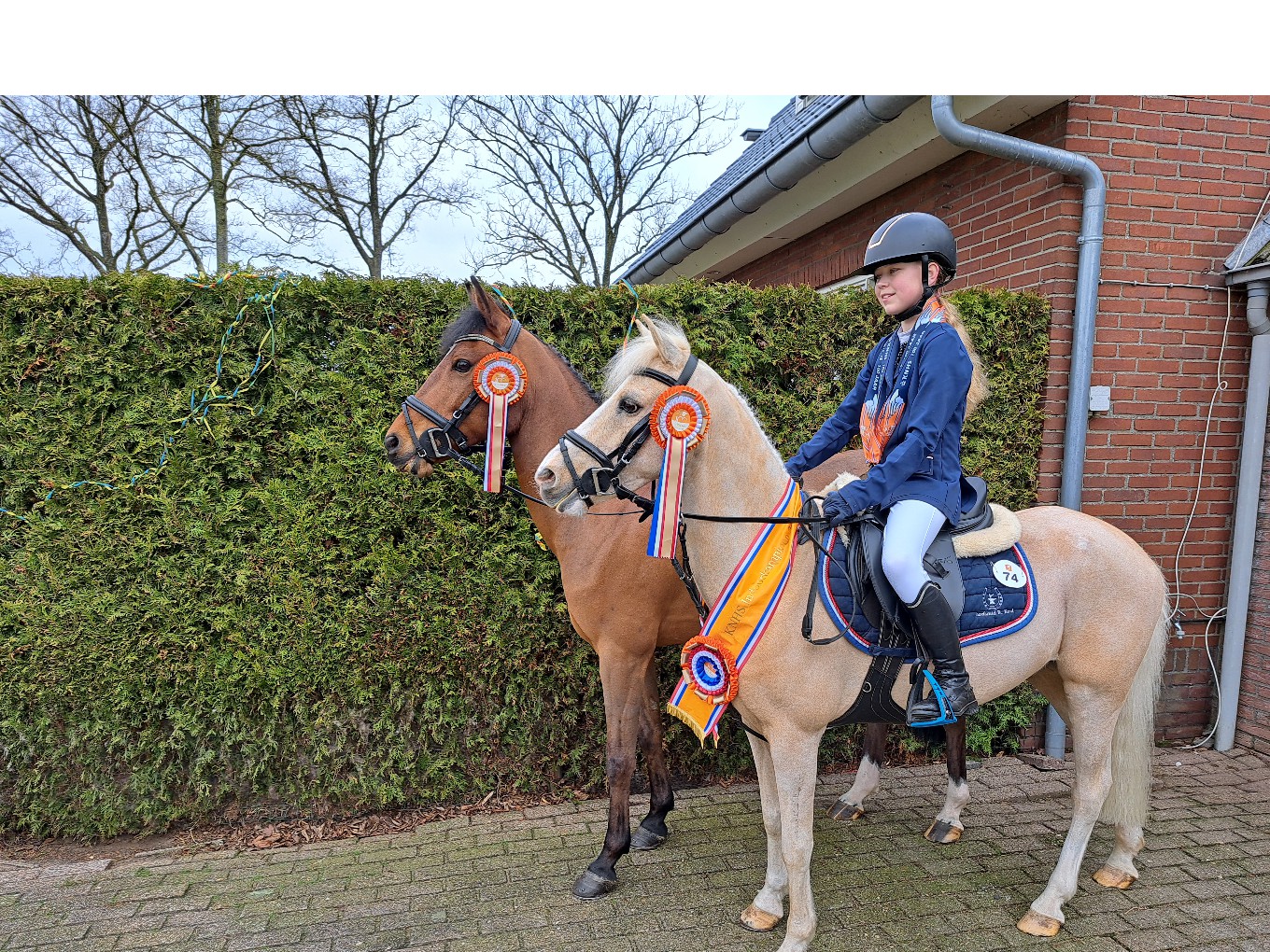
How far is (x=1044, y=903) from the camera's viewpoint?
2.82 m

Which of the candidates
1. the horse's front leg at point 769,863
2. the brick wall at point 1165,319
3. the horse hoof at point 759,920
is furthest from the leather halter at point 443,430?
the brick wall at point 1165,319

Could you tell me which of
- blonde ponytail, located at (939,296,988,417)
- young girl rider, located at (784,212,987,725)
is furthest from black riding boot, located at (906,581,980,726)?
blonde ponytail, located at (939,296,988,417)

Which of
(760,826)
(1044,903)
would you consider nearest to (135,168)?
(760,826)

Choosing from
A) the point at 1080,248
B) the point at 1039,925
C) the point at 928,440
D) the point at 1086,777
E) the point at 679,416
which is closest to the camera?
the point at 679,416

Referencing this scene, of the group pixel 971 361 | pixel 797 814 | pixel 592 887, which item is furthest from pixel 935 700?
pixel 592 887

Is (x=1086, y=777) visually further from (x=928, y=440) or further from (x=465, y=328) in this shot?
(x=465, y=328)

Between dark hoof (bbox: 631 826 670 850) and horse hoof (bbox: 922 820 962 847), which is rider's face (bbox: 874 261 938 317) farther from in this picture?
dark hoof (bbox: 631 826 670 850)

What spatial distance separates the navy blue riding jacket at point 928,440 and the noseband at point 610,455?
685 mm

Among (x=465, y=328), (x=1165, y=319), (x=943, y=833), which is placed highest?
(x=1165, y=319)

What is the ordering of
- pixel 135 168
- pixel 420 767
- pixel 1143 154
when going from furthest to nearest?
pixel 135 168, pixel 1143 154, pixel 420 767

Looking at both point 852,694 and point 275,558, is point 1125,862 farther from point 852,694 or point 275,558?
point 275,558

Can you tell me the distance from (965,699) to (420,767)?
291cm

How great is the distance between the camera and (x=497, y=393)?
9.75 feet

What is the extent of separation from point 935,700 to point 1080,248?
330 cm
